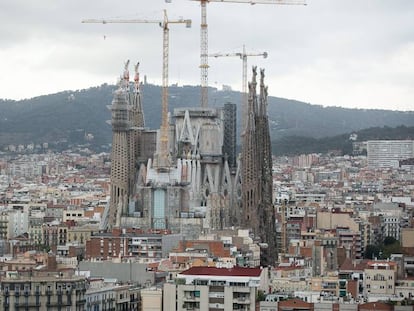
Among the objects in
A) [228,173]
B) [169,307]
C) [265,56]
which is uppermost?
[265,56]

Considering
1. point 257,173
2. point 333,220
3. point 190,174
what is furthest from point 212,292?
point 333,220

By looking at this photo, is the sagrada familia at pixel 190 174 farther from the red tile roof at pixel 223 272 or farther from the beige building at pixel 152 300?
the red tile roof at pixel 223 272

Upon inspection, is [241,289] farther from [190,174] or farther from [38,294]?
[190,174]

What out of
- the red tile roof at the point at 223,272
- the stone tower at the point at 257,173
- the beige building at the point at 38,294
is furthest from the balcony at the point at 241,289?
the stone tower at the point at 257,173

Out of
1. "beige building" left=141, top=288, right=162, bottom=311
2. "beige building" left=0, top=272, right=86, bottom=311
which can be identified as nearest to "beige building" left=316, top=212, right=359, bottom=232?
"beige building" left=141, top=288, right=162, bottom=311

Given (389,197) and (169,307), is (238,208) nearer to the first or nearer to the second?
(169,307)

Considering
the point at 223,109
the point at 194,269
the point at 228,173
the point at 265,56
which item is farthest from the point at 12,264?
the point at 265,56
